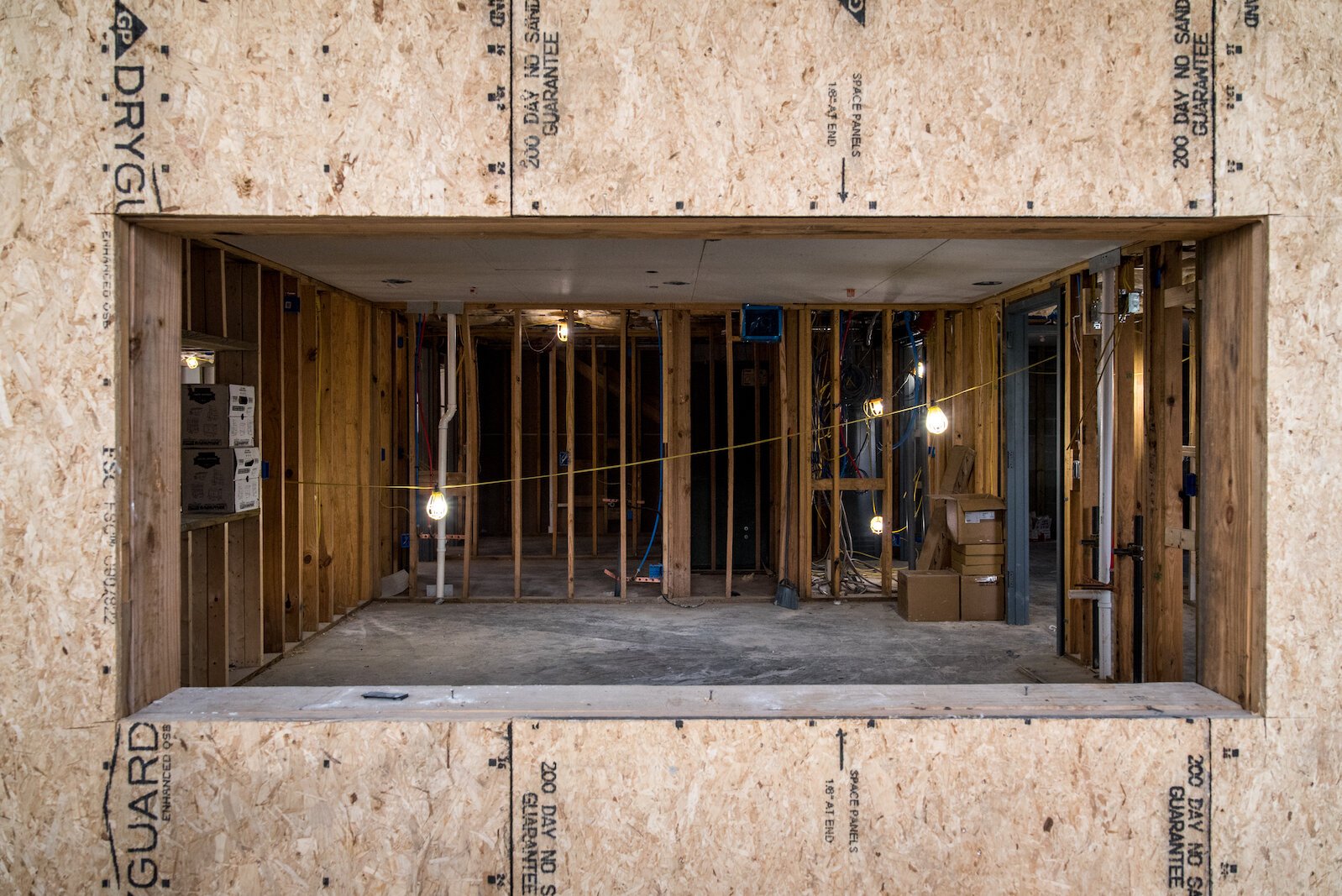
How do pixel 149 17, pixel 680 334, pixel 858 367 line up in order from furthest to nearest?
pixel 858 367
pixel 680 334
pixel 149 17

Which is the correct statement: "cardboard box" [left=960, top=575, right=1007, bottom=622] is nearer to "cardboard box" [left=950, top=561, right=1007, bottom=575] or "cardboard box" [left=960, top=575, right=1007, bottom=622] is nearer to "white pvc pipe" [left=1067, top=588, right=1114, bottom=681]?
"cardboard box" [left=950, top=561, right=1007, bottom=575]

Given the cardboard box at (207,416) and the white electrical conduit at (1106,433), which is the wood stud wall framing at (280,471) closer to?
the cardboard box at (207,416)

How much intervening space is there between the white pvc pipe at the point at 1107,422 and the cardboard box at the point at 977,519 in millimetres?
1421

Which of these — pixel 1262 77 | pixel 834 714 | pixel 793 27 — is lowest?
pixel 834 714

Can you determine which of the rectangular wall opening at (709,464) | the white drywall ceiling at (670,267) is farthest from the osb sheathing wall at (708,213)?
the white drywall ceiling at (670,267)

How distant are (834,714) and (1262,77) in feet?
6.74

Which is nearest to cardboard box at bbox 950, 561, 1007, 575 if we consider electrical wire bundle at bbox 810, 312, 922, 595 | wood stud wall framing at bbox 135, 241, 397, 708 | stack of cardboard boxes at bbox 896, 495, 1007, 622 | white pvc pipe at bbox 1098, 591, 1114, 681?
stack of cardboard boxes at bbox 896, 495, 1007, 622

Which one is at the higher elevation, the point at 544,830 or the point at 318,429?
the point at 318,429

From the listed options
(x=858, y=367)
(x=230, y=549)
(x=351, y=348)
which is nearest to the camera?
(x=230, y=549)

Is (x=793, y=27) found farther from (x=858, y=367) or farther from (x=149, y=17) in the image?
(x=858, y=367)

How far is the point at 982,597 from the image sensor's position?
6176 millimetres

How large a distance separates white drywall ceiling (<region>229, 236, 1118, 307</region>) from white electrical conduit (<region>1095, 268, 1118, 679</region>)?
270 millimetres

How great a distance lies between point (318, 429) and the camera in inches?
223

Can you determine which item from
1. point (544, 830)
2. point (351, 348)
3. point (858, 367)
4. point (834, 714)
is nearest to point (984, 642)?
point (858, 367)
